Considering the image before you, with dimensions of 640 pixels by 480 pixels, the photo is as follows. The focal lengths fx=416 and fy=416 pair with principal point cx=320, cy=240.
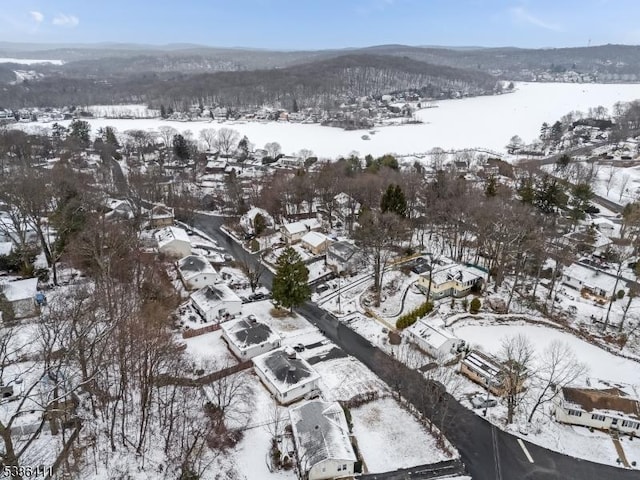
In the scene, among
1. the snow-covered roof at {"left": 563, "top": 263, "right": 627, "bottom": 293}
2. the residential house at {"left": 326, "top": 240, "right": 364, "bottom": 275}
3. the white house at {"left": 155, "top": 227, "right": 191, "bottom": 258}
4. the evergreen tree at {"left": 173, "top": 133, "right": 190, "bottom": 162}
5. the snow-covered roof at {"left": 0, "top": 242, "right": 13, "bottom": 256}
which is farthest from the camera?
the evergreen tree at {"left": 173, "top": 133, "right": 190, "bottom": 162}

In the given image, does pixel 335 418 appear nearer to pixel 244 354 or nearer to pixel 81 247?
pixel 244 354

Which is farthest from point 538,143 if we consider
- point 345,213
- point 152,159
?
point 152,159

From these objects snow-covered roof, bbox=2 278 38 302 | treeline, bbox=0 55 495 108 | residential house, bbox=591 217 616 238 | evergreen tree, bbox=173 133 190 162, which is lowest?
snow-covered roof, bbox=2 278 38 302

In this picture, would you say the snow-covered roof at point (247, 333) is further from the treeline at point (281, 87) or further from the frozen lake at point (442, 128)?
the treeline at point (281, 87)

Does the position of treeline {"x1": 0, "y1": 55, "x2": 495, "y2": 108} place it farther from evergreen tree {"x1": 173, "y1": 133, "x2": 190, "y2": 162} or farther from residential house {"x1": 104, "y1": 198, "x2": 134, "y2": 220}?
residential house {"x1": 104, "y1": 198, "x2": 134, "y2": 220}

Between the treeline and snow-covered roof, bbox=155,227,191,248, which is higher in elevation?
the treeline

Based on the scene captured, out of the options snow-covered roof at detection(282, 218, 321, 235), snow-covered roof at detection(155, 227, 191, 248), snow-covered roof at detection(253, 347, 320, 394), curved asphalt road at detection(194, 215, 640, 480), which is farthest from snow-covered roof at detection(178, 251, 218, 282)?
curved asphalt road at detection(194, 215, 640, 480)

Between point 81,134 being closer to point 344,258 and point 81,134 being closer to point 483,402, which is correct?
point 344,258
